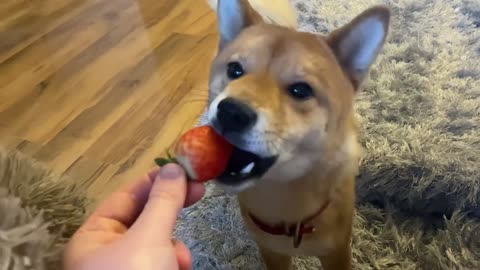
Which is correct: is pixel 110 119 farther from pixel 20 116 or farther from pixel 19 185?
pixel 19 185

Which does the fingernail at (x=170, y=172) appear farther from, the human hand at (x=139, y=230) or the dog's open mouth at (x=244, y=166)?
the dog's open mouth at (x=244, y=166)

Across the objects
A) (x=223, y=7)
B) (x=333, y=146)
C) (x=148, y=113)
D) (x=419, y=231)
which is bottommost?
(x=419, y=231)

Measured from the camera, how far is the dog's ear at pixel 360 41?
81 centimetres

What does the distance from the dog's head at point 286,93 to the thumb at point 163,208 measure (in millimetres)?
138

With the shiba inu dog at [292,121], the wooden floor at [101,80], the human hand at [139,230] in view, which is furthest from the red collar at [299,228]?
the wooden floor at [101,80]

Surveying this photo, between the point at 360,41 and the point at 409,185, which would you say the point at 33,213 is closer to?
the point at 360,41

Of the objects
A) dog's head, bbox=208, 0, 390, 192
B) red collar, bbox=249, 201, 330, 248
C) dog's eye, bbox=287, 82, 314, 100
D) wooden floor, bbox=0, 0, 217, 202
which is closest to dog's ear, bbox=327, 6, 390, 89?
dog's head, bbox=208, 0, 390, 192

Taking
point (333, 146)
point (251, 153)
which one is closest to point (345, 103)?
point (333, 146)

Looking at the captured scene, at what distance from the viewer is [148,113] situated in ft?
4.90

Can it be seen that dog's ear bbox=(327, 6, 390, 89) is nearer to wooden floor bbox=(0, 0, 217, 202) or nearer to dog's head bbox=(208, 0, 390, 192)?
dog's head bbox=(208, 0, 390, 192)

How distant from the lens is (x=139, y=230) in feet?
1.76

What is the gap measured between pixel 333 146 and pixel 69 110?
90 cm

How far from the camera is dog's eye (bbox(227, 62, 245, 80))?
82 centimetres

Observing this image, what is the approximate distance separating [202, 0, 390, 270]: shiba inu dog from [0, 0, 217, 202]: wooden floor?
1.69ft
